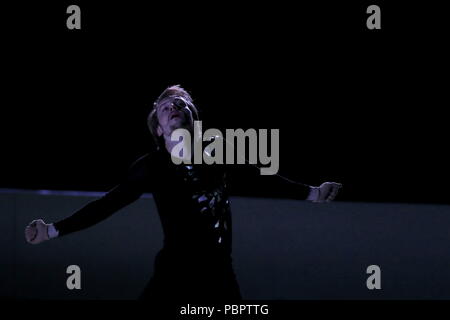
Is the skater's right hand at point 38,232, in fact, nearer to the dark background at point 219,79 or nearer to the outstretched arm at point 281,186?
the outstretched arm at point 281,186

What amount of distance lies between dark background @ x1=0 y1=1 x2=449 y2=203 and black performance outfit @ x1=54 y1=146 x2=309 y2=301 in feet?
8.37

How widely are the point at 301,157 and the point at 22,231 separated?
2400 millimetres

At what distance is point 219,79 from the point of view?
5168 mm

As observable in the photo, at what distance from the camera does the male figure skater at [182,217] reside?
246 centimetres

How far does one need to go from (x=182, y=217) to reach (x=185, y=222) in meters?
0.03

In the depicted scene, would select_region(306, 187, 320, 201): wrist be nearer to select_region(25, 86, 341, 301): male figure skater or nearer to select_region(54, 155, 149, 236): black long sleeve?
select_region(25, 86, 341, 301): male figure skater

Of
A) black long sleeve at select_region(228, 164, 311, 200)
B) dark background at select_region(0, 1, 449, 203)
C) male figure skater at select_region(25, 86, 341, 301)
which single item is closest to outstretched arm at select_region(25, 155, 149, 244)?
male figure skater at select_region(25, 86, 341, 301)

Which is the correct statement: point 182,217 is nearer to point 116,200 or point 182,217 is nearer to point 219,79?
point 116,200

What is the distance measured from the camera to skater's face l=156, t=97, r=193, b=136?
260 centimetres

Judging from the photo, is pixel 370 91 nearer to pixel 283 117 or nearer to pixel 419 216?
pixel 283 117

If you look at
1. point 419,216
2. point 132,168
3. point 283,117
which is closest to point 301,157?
point 283,117

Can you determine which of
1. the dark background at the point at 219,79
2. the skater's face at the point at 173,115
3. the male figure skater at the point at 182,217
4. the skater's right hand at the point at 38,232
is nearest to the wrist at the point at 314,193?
the male figure skater at the point at 182,217
